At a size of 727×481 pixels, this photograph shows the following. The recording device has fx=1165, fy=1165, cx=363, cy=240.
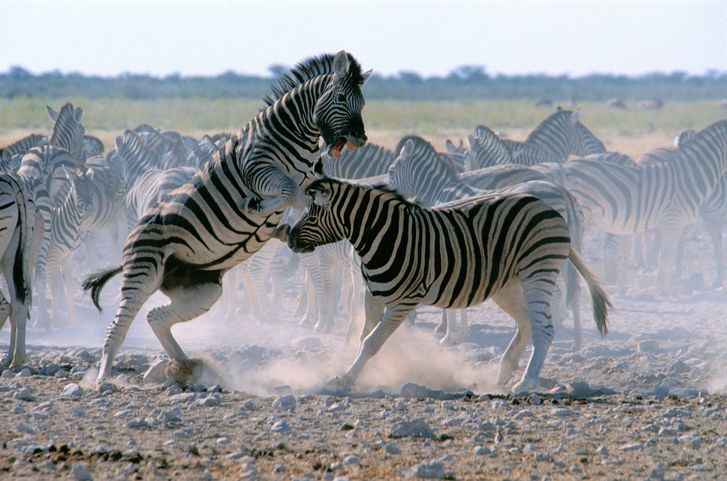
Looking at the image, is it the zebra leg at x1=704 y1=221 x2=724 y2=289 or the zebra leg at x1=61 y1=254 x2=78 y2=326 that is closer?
the zebra leg at x1=61 y1=254 x2=78 y2=326

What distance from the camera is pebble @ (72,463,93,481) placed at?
17.5ft

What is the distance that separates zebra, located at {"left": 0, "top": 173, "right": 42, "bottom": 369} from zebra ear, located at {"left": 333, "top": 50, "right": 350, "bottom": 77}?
276cm

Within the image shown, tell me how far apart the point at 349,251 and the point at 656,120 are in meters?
40.5

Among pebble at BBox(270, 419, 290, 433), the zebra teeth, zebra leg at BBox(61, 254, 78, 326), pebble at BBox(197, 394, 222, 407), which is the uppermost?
the zebra teeth

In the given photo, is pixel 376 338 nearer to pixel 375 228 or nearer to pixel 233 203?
pixel 375 228

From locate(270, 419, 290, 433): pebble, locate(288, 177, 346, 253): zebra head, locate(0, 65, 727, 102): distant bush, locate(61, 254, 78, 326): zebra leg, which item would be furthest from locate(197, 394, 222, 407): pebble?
locate(0, 65, 727, 102): distant bush

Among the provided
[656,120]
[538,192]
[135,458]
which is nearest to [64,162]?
[538,192]

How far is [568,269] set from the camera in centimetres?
1184

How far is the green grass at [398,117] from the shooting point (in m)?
42.7

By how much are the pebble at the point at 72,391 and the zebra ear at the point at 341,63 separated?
2.96 m

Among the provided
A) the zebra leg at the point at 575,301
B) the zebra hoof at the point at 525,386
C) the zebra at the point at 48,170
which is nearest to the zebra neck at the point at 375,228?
the zebra hoof at the point at 525,386

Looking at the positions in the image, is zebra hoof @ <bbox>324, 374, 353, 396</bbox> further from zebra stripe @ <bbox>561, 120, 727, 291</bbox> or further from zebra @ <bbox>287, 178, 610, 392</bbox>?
zebra stripe @ <bbox>561, 120, 727, 291</bbox>

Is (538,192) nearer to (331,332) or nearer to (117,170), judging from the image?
(331,332)

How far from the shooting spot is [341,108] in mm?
8492
